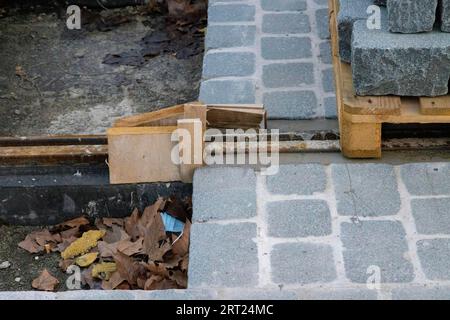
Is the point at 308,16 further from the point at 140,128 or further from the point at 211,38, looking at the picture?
the point at 140,128

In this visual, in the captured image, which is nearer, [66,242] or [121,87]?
[66,242]

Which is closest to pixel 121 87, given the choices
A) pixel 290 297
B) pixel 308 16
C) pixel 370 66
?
pixel 308 16

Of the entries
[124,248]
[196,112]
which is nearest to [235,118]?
[196,112]

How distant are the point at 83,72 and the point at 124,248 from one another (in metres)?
1.86

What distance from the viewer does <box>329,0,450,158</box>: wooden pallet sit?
3574 mm

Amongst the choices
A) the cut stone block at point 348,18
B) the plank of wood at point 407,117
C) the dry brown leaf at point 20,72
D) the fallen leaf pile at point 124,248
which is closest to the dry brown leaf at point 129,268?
the fallen leaf pile at point 124,248

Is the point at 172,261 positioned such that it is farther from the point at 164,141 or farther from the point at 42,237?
the point at 42,237

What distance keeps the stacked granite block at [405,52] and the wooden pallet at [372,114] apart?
0.04m

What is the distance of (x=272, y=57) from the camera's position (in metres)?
4.60

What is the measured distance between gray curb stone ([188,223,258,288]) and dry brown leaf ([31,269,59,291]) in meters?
0.75

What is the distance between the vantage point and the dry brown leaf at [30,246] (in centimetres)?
391

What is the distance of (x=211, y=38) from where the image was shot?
4785mm

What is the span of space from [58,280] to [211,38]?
1.76 m

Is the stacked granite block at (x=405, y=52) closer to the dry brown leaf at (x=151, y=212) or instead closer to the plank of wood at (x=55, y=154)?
the dry brown leaf at (x=151, y=212)
